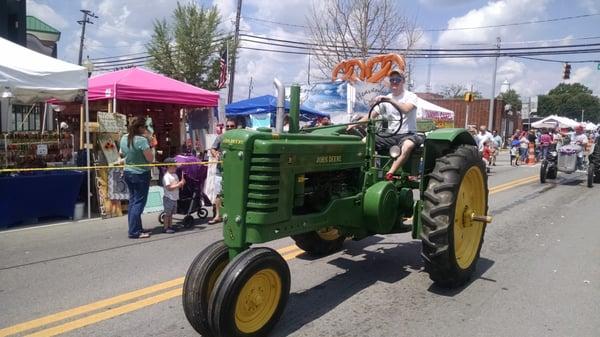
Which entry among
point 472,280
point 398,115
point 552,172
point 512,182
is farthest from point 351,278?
point 552,172

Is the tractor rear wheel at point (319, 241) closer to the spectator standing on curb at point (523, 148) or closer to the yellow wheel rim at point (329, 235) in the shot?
the yellow wheel rim at point (329, 235)

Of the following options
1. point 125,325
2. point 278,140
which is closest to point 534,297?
point 278,140

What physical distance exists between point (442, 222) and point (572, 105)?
4451 inches

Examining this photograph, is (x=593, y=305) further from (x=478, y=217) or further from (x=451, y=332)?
(x=451, y=332)

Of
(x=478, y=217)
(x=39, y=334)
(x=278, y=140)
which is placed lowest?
(x=39, y=334)

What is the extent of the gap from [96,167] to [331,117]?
10669 mm

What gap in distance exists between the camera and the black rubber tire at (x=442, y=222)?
4422mm

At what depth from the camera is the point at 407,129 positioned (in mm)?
5398

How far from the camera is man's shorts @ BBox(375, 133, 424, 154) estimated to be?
17.2 ft

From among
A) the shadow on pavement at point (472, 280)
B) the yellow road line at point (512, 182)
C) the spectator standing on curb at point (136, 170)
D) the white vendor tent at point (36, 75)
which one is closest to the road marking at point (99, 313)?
the spectator standing on curb at point (136, 170)

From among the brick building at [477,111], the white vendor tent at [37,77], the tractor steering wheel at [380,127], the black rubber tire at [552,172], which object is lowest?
the black rubber tire at [552,172]

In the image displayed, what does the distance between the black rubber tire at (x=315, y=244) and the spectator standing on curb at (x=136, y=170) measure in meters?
2.67

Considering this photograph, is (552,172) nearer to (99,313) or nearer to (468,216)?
(468,216)

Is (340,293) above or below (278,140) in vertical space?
below
